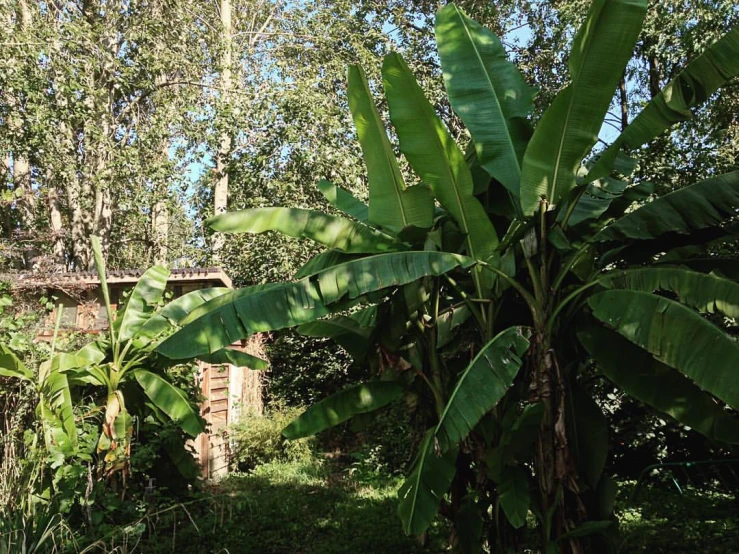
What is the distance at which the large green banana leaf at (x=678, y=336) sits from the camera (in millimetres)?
3176

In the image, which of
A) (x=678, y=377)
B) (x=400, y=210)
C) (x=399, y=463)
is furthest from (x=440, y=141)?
(x=399, y=463)

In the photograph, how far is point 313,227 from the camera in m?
4.64

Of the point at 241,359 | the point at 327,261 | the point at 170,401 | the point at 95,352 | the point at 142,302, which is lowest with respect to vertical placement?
the point at 170,401

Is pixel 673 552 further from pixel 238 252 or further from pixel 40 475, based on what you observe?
pixel 238 252

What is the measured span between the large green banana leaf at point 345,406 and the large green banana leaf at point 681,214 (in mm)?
1886

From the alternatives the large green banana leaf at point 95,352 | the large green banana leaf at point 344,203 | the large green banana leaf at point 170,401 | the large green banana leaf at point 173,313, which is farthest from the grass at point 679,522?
the large green banana leaf at point 95,352

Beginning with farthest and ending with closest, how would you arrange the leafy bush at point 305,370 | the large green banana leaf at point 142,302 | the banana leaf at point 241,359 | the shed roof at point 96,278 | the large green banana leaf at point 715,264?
the leafy bush at point 305,370 → the shed roof at point 96,278 → the large green banana leaf at point 142,302 → the banana leaf at point 241,359 → the large green banana leaf at point 715,264

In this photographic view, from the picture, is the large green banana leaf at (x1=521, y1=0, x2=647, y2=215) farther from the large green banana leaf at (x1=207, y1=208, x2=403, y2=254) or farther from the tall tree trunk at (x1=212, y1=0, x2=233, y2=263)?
the tall tree trunk at (x1=212, y1=0, x2=233, y2=263)

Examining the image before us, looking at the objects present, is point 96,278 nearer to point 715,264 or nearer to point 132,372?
point 132,372

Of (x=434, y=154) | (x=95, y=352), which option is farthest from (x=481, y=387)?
(x=95, y=352)

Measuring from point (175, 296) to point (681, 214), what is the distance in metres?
7.54

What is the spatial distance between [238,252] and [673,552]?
35.5 feet

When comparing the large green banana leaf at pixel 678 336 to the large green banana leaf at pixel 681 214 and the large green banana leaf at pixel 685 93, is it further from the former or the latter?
the large green banana leaf at pixel 685 93

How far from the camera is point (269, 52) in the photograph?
17.1m
